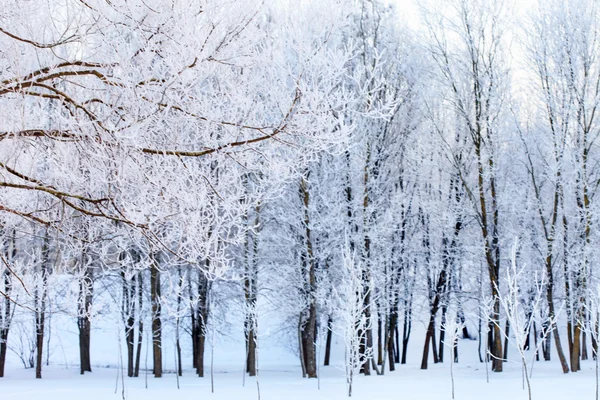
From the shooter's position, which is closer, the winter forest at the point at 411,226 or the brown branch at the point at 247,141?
the brown branch at the point at 247,141

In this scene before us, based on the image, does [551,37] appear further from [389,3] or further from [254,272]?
[254,272]

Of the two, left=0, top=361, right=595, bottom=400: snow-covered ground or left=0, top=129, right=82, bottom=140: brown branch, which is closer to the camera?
left=0, top=129, right=82, bottom=140: brown branch

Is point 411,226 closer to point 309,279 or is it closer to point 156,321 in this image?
point 309,279

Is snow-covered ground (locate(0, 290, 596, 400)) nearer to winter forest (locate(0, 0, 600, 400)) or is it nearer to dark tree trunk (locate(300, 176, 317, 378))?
winter forest (locate(0, 0, 600, 400))

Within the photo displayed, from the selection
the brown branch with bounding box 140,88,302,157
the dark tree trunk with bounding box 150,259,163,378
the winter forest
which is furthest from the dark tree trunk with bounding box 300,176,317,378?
the brown branch with bounding box 140,88,302,157

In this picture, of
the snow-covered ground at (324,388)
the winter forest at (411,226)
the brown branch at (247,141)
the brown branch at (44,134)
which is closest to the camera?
the brown branch at (44,134)

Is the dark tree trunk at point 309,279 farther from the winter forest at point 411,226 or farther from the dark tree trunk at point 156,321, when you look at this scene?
the dark tree trunk at point 156,321

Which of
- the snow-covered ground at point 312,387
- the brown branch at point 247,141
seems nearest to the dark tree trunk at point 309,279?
the snow-covered ground at point 312,387

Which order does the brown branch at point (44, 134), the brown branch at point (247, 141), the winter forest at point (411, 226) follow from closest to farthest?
the brown branch at point (44, 134)
the brown branch at point (247, 141)
the winter forest at point (411, 226)

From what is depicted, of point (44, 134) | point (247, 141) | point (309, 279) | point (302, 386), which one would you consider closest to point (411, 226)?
point (309, 279)

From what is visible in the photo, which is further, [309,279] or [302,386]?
[309,279]

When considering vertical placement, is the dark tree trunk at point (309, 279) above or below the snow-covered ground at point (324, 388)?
above

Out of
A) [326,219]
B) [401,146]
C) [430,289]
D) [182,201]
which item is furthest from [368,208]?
[182,201]

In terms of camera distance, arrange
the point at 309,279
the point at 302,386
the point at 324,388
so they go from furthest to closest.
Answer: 1. the point at 309,279
2. the point at 302,386
3. the point at 324,388
